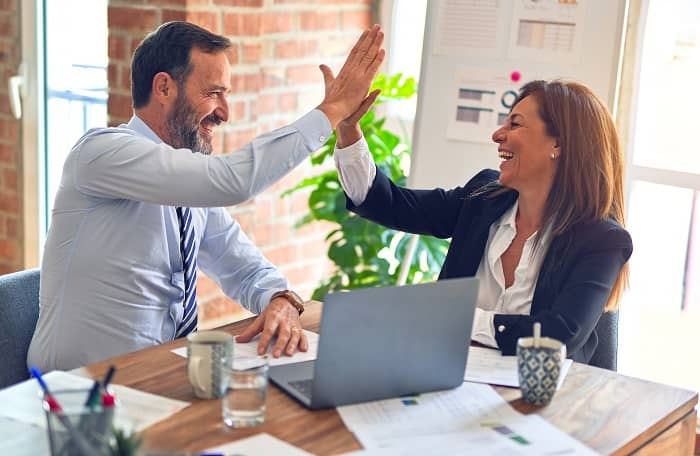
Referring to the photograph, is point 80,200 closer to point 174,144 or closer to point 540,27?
point 174,144

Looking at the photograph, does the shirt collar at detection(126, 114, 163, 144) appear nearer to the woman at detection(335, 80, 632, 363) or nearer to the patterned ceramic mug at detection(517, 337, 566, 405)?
the woman at detection(335, 80, 632, 363)

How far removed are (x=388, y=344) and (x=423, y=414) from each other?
0.13m

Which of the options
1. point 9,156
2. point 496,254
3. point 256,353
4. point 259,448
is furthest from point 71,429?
point 9,156

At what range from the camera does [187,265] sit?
7.48 feet

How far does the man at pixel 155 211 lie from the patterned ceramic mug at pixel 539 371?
440 mm

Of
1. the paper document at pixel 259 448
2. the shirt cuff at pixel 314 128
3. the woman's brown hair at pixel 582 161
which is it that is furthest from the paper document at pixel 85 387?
the woman's brown hair at pixel 582 161

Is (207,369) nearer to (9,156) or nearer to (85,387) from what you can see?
(85,387)

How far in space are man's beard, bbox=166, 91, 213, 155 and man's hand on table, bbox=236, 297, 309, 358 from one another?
50cm

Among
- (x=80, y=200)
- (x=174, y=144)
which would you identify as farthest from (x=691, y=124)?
(x=80, y=200)

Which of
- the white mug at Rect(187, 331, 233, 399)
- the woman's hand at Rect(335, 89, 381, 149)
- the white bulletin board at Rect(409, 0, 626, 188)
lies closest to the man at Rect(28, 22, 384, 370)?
the woman's hand at Rect(335, 89, 381, 149)

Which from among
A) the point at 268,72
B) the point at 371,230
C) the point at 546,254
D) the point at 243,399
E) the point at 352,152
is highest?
the point at 268,72

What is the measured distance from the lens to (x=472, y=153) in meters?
3.20

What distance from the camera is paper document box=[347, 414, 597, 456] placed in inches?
59.9

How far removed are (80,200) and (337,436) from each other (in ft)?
2.94
